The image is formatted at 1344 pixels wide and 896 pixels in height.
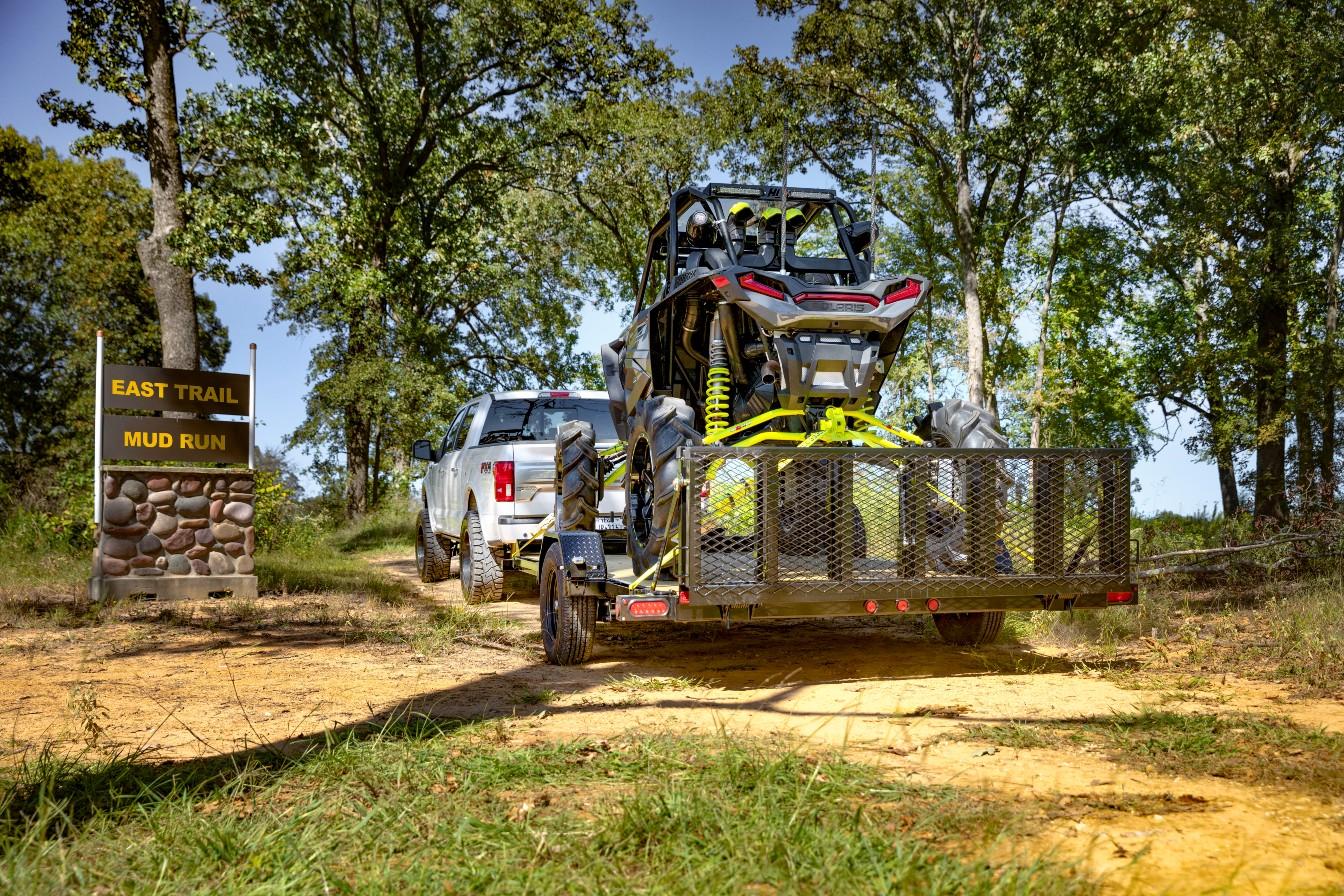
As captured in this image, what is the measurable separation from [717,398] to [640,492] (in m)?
0.96

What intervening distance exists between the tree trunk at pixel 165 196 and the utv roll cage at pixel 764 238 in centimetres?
978

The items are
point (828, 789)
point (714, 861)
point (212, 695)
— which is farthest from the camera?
point (212, 695)

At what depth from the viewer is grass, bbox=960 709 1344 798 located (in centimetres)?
383

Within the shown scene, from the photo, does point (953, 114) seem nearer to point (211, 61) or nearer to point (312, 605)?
point (211, 61)

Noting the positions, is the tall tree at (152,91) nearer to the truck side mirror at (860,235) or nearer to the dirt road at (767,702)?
the dirt road at (767,702)

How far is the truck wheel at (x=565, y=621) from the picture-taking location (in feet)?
22.2

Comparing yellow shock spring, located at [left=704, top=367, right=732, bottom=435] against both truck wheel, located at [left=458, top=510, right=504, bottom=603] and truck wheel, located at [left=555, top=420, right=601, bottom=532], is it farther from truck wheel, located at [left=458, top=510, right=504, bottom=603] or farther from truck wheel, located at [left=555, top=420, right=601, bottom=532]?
truck wheel, located at [left=458, top=510, right=504, bottom=603]

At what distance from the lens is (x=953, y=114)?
79.4 feet

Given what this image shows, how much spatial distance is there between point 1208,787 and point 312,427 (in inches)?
942

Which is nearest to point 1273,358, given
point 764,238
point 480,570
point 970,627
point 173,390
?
point 970,627

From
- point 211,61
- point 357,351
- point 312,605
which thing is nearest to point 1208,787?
point 312,605

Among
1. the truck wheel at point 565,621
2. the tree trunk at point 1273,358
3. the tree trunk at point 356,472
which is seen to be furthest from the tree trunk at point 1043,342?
the truck wheel at point 565,621

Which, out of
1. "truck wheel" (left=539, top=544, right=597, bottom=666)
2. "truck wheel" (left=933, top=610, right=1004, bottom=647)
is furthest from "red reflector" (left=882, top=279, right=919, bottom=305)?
"truck wheel" (left=539, top=544, right=597, bottom=666)

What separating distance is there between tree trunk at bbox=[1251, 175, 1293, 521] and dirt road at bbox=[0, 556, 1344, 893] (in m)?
10.7
